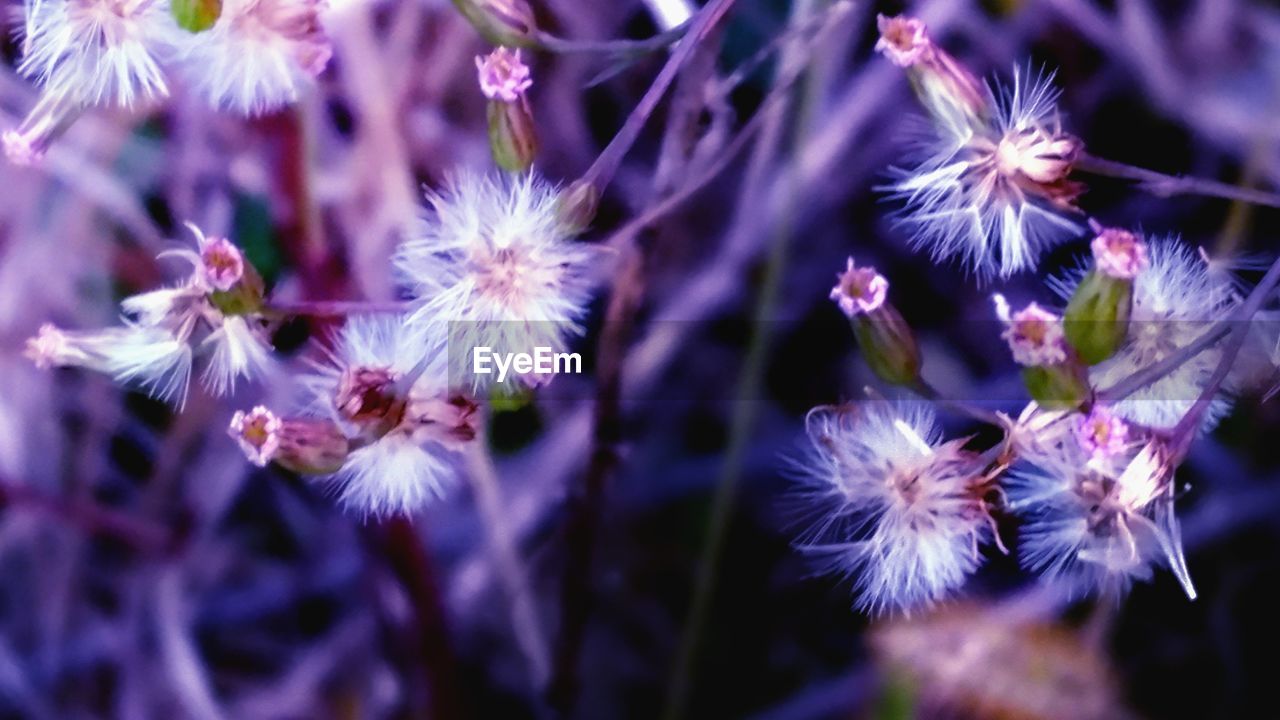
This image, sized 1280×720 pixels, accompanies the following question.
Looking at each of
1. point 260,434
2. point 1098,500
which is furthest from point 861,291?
point 260,434

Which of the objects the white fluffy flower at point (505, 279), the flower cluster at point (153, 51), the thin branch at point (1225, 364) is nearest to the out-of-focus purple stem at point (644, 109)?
the white fluffy flower at point (505, 279)

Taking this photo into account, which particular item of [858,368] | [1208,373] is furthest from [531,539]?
[1208,373]

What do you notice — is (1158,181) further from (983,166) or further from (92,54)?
A: (92,54)

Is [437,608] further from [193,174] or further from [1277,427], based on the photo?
[1277,427]

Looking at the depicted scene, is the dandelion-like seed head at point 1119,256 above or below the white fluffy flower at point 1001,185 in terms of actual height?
below

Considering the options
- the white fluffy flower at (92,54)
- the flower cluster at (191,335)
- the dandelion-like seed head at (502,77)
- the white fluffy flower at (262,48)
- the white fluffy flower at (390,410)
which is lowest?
the white fluffy flower at (390,410)

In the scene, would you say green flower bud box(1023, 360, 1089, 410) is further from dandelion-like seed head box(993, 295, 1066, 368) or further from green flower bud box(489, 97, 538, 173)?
green flower bud box(489, 97, 538, 173)

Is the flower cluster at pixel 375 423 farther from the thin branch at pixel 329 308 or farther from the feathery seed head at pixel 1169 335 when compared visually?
the feathery seed head at pixel 1169 335
